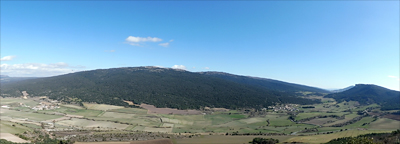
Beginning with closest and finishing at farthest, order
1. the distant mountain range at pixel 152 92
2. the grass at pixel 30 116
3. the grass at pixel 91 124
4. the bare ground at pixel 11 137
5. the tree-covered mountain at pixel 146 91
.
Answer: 1. the bare ground at pixel 11 137
2. the grass at pixel 91 124
3. the grass at pixel 30 116
4. the distant mountain range at pixel 152 92
5. the tree-covered mountain at pixel 146 91

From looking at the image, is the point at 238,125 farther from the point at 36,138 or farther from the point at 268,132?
the point at 36,138

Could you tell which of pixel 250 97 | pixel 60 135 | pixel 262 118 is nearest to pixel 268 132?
pixel 262 118

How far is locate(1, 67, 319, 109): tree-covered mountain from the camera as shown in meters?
142

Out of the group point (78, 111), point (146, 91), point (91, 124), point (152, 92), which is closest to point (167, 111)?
point (152, 92)

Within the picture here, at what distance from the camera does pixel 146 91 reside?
163250 millimetres

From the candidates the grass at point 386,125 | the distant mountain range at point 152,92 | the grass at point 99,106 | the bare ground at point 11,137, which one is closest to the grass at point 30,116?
the grass at point 99,106

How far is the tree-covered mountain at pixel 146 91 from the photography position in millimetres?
142375

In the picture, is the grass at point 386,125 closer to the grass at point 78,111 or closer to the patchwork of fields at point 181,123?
the patchwork of fields at point 181,123

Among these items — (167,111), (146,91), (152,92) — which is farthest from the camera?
(146,91)

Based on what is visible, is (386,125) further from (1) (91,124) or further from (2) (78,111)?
(2) (78,111)

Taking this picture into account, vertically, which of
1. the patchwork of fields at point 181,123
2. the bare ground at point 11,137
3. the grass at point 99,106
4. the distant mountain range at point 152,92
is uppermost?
the distant mountain range at point 152,92

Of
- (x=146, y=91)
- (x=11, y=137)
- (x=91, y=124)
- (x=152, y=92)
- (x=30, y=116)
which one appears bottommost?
(x=91, y=124)

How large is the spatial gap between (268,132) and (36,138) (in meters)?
72.9

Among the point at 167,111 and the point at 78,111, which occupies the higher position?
the point at 78,111
